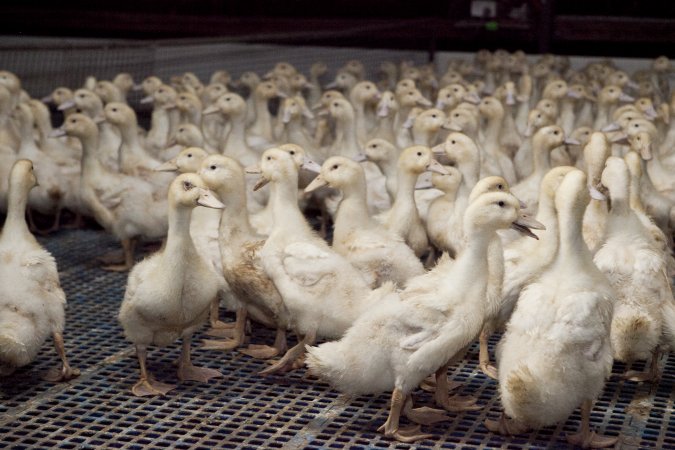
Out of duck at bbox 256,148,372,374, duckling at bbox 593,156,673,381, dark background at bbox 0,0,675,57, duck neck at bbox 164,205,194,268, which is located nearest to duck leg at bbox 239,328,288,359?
duck at bbox 256,148,372,374

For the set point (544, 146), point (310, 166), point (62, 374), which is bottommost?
point (62, 374)

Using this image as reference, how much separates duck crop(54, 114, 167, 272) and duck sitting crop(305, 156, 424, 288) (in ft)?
4.70

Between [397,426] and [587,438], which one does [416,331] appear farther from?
[587,438]

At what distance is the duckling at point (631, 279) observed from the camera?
4445 mm

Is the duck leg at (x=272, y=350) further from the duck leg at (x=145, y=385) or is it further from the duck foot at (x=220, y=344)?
the duck leg at (x=145, y=385)

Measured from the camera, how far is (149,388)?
4562 mm

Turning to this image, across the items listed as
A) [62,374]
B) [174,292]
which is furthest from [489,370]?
[62,374]

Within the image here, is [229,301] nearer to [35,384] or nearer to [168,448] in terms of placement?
[35,384]

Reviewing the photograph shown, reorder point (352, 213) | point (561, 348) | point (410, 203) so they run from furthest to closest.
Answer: point (410, 203) → point (352, 213) → point (561, 348)

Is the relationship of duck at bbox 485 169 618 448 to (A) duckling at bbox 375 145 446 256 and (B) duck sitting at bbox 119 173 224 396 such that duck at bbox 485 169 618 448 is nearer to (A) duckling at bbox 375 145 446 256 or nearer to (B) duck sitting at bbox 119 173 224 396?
(B) duck sitting at bbox 119 173 224 396

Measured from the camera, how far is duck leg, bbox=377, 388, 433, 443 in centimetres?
407

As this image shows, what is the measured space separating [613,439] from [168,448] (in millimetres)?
1751

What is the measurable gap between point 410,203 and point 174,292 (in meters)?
1.75

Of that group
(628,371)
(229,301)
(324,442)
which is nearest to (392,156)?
(229,301)
